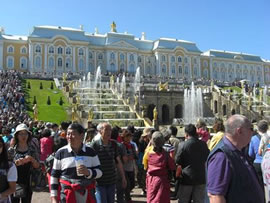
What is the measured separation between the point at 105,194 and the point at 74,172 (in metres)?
1.30

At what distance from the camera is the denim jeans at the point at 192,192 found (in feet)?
18.3

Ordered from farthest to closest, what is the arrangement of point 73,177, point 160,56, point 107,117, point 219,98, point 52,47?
point 160,56 → point 52,47 → point 219,98 → point 107,117 → point 73,177

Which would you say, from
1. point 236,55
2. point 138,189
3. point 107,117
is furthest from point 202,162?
point 236,55

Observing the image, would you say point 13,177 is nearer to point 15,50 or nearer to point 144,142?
point 144,142

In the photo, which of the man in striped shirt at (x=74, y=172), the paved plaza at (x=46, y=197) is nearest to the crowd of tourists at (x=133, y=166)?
the man in striped shirt at (x=74, y=172)

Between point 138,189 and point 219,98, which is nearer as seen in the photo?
point 138,189

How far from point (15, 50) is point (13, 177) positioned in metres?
69.3

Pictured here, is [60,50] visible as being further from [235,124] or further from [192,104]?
[235,124]

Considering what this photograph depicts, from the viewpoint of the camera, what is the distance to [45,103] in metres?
32.3

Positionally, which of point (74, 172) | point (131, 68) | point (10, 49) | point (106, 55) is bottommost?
point (74, 172)

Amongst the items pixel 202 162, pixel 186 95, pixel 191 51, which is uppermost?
pixel 191 51

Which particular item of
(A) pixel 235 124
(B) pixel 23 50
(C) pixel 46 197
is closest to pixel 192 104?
(C) pixel 46 197

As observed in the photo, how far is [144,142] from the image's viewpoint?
8625 millimetres

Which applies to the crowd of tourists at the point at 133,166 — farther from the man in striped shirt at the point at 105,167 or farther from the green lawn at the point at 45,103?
the green lawn at the point at 45,103
